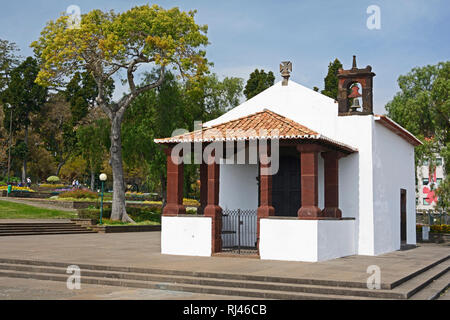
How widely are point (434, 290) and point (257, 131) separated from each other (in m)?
6.88

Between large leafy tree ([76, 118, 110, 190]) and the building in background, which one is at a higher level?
large leafy tree ([76, 118, 110, 190])

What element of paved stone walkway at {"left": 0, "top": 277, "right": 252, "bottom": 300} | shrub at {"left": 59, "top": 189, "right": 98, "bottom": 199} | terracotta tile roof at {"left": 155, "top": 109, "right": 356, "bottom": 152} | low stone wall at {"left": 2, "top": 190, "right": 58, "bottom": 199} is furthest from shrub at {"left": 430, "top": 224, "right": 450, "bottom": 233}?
low stone wall at {"left": 2, "top": 190, "right": 58, "bottom": 199}

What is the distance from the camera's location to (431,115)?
31.7m

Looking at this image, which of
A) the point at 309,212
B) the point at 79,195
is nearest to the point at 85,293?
the point at 309,212

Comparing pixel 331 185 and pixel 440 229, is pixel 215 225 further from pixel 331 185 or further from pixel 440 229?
pixel 440 229

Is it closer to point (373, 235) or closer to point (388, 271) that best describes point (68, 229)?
point (373, 235)

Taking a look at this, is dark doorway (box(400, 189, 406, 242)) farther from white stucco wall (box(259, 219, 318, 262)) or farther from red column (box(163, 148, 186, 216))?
red column (box(163, 148, 186, 216))

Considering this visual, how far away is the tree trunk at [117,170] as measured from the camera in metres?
30.5

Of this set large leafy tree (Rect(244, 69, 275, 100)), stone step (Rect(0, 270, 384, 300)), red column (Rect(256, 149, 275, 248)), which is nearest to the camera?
stone step (Rect(0, 270, 384, 300))

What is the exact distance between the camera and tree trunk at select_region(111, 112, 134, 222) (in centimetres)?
3050

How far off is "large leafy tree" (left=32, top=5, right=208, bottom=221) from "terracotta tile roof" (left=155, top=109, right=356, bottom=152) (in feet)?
41.4

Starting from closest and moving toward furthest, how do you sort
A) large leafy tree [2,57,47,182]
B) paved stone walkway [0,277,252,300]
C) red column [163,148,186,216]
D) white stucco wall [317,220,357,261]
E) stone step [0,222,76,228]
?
paved stone walkway [0,277,252,300] → white stucco wall [317,220,357,261] → red column [163,148,186,216] → stone step [0,222,76,228] → large leafy tree [2,57,47,182]
